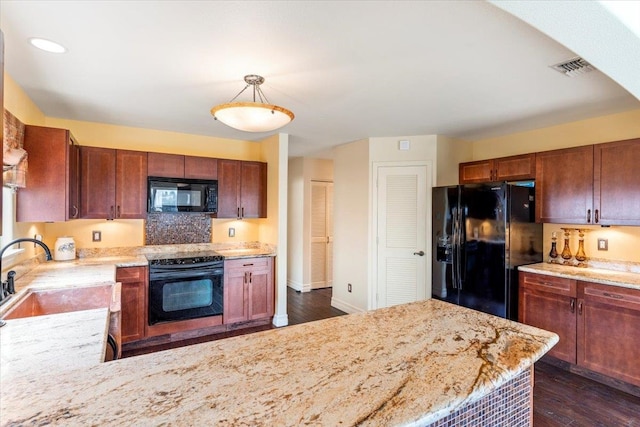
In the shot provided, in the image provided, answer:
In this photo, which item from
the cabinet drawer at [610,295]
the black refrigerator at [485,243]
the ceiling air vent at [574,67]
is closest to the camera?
the ceiling air vent at [574,67]

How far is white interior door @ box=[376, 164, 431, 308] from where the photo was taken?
4188 mm

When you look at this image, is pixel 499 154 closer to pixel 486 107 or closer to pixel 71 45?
pixel 486 107

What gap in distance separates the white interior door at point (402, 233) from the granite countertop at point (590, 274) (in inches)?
46.8

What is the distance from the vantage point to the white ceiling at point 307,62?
5.50ft

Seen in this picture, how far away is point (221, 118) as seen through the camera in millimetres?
2275

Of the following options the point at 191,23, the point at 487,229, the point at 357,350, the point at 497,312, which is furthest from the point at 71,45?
the point at 497,312

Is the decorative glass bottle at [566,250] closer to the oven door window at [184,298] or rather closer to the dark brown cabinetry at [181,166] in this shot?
the oven door window at [184,298]

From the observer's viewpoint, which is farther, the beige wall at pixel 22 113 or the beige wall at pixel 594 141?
the beige wall at pixel 594 141

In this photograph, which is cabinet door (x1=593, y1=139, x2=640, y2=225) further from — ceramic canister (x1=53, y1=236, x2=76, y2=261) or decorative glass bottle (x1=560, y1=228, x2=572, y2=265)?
ceramic canister (x1=53, y1=236, x2=76, y2=261)

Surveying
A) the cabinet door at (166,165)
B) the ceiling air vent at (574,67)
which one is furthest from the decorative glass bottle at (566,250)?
the cabinet door at (166,165)

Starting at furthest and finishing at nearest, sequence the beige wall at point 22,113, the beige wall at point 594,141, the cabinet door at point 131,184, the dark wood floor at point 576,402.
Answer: the cabinet door at point 131,184 → the beige wall at point 594,141 → the beige wall at point 22,113 → the dark wood floor at point 576,402

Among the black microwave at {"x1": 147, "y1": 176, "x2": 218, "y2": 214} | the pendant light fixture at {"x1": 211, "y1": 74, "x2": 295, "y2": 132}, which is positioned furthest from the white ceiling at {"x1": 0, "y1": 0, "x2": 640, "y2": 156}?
the black microwave at {"x1": 147, "y1": 176, "x2": 218, "y2": 214}

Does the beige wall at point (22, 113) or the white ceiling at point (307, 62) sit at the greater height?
the white ceiling at point (307, 62)

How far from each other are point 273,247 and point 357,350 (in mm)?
3221
